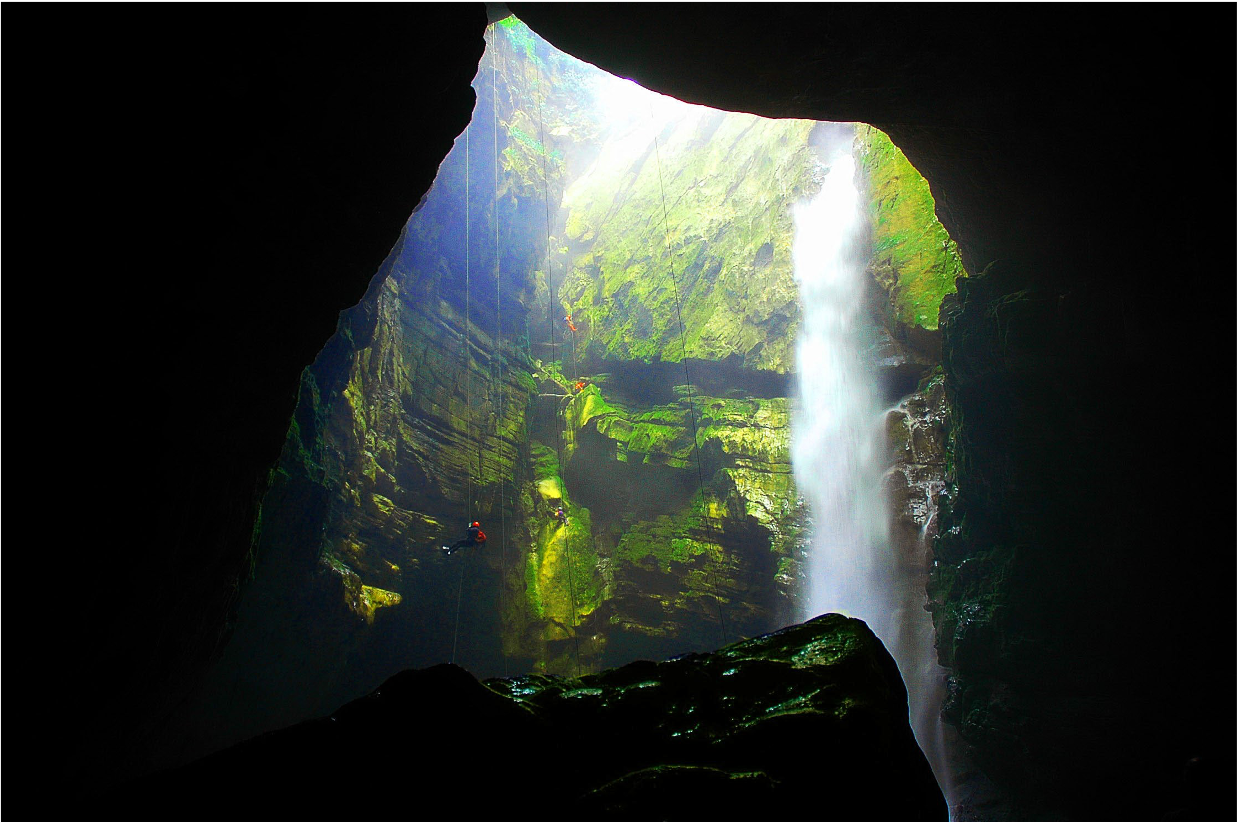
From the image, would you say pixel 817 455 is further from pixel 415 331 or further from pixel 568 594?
pixel 415 331

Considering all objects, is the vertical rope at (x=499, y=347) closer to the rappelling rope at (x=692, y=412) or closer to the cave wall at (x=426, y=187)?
the rappelling rope at (x=692, y=412)

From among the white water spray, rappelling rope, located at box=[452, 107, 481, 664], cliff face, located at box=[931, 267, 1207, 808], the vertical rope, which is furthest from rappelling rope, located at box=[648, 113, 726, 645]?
cliff face, located at box=[931, 267, 1207, 808]

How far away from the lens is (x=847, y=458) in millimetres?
17922

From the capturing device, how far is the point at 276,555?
11.5m

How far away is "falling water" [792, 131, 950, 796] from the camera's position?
15891 millimetres

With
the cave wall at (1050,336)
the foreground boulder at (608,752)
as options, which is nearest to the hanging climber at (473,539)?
the cave wall at (1050,336)

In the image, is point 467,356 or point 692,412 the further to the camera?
point 692,412

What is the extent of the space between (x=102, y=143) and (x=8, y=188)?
64 centimetres

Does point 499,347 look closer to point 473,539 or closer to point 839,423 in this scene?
point 473,539

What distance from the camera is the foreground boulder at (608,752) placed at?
2453 millimetres

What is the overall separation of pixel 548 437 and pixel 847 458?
12427 mm

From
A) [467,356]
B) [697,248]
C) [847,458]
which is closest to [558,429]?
[467,356]

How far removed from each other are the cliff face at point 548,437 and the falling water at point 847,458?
26.6 inches

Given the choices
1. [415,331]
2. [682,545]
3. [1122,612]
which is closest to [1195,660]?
[1122,612]
